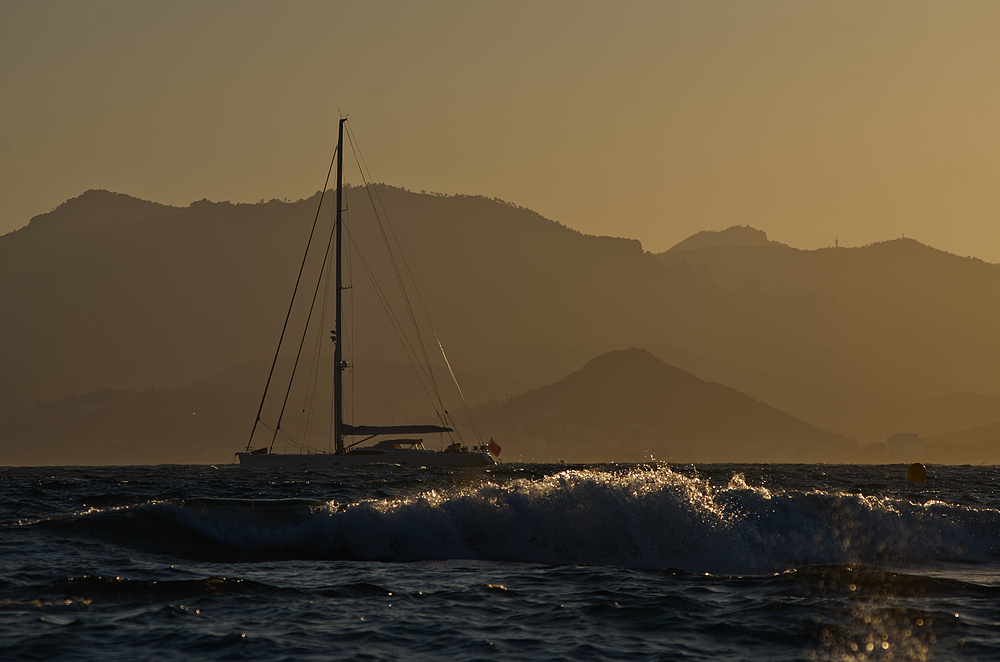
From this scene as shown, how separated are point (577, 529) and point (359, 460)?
181 ft

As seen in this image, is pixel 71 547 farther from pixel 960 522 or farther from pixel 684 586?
pixel 960 522

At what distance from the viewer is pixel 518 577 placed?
15.6 metres

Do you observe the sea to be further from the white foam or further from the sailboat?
the sailboat

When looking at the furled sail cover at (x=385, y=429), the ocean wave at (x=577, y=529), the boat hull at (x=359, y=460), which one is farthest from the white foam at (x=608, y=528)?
the furled sail cover at (x=385, y=429)

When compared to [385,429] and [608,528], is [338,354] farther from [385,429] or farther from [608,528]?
[608,528]

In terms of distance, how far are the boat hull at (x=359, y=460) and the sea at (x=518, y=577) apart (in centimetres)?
4639

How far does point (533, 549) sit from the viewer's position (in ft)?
60.7

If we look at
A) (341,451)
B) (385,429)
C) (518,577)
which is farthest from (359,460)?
(518,577)

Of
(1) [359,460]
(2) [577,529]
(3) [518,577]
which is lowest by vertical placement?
(1) [359,460]

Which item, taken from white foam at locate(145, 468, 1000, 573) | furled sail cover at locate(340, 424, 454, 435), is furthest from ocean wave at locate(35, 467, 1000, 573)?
furled sail cover at locate(340, 424, 454, 435)

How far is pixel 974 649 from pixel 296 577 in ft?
33.1

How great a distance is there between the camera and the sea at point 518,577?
1118 cm

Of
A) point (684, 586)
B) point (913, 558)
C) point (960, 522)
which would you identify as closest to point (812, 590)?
point (684, 586)

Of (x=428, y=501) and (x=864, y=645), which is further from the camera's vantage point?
(x=428, y=501)
